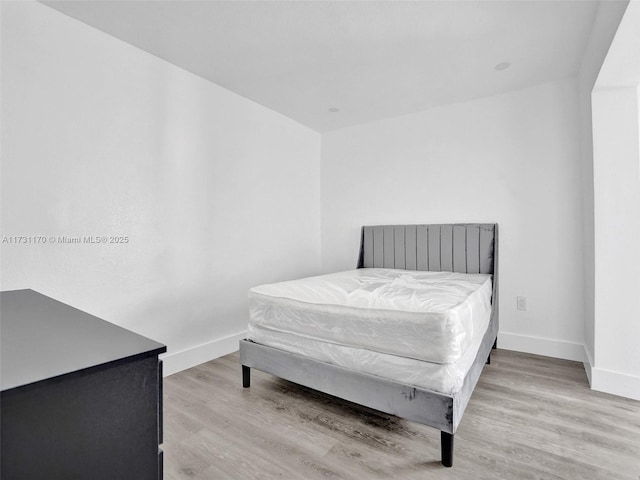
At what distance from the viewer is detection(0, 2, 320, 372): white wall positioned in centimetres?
191

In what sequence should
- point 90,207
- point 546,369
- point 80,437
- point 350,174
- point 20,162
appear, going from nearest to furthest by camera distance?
point 80,437, point 20,162, point 90,207, point 546,369, point 350,174

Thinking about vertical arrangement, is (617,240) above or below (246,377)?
above

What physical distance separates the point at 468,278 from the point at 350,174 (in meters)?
1.96

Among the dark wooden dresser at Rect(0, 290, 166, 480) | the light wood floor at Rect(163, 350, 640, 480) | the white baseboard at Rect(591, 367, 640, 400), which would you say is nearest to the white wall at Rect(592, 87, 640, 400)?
the white baseboard at Rect(591, 367, 640, 400)

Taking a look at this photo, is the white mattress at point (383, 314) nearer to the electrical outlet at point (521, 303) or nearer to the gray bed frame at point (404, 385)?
the gray bed frame at point (404, 385)

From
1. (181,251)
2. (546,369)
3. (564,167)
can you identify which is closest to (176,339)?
(181,251)

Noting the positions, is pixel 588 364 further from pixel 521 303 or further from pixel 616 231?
pixel 616 231

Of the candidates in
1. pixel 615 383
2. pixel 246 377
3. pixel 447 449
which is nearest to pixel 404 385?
pixel 447 449

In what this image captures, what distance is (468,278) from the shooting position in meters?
2.78

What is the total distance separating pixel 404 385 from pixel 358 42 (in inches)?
88.3

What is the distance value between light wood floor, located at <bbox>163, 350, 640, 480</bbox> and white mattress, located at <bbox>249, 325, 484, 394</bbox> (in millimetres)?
350

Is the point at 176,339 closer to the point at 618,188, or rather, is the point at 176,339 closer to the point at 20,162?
the point at 20,162

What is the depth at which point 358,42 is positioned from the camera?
2.32 meters

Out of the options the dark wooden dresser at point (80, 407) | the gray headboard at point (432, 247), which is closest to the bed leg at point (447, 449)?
the dark wooden dresser at point (80, 407)
